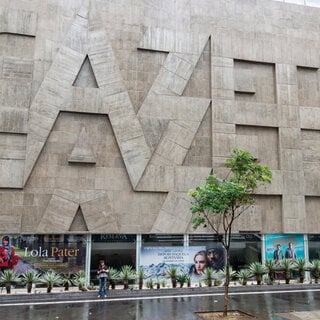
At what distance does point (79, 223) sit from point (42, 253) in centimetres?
249

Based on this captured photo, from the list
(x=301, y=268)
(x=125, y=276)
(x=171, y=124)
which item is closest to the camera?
(x=125, y=276)

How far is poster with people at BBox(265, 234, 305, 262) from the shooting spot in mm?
22797

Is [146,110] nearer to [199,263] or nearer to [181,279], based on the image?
[199,263]

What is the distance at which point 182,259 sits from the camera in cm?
2152

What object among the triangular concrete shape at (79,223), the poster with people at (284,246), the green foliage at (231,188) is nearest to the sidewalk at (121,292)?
the poster with people at (284,246)

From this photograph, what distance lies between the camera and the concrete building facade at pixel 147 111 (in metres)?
20.3

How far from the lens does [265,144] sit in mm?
23719

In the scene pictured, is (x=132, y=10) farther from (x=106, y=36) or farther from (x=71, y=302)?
(x=71, y=302)

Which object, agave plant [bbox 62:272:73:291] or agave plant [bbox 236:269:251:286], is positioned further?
agave plant [bbox 236:269:251:286]

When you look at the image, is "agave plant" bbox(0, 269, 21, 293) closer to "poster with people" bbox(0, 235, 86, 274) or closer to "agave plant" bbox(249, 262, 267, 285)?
"poster with people" bbox(0, 235, 86, 274)

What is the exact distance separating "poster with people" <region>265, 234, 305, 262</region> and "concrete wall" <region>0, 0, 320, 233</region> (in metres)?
0.57

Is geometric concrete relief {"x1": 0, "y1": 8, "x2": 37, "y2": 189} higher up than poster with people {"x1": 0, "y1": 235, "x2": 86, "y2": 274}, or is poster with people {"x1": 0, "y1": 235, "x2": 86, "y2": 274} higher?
geometric concrete relief {"x1": 0, "y1": 8, "x2": 37, "y2": 189}

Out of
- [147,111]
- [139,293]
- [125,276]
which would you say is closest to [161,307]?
[139,293]

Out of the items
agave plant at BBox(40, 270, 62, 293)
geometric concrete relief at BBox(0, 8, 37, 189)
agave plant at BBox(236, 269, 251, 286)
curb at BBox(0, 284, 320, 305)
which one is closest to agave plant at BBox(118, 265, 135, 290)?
curb at BBox(0, 284, 320, 305)
